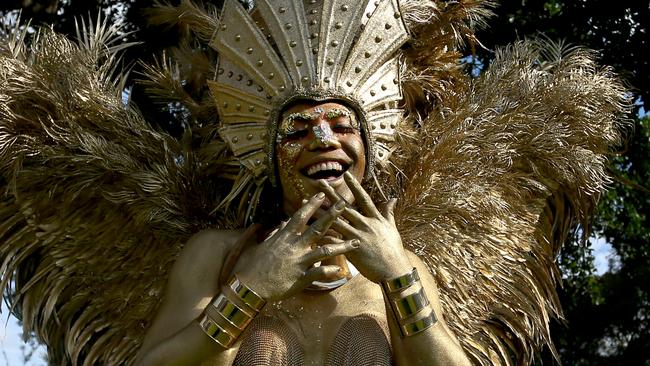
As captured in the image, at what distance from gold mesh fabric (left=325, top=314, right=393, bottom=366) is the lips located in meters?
0.44

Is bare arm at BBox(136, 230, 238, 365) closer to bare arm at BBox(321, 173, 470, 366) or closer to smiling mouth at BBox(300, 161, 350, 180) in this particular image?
smiling mouth at BBox(300, 161, 350, 180)

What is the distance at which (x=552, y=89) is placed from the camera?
4.27 meters

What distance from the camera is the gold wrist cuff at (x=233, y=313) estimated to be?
3.09 meters

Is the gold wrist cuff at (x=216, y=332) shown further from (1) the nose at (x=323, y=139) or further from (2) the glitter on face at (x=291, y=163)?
(1) the nose at (x=323, y=139)

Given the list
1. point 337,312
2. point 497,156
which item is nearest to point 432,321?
point 337,312

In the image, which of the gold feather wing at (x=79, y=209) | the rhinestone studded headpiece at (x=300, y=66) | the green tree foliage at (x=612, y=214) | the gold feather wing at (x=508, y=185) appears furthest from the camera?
the green tree foliage at (x=612, y=214)

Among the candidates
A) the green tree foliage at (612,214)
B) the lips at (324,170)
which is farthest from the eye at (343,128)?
the green tree foliage at (612,214)

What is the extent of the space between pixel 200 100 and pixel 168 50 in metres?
0.60

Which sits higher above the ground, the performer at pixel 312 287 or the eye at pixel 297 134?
the eye at pixel 297 134

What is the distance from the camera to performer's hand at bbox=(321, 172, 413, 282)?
124 inches

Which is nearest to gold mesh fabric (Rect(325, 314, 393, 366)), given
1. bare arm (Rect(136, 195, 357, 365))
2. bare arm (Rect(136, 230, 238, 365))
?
bare arm (Rect(136, 195, 357, 365))

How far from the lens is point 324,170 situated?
11.3 feet

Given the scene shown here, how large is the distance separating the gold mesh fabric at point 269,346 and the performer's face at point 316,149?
0.41 meters

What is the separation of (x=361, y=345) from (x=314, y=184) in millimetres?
513
